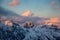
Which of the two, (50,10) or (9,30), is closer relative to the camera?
(9,30)

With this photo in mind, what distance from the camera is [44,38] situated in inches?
138

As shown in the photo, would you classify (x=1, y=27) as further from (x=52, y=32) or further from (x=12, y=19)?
(x=52, y=32)

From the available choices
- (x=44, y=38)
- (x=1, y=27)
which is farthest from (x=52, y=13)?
(x=1, y=27)

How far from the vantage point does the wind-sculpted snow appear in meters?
3.46

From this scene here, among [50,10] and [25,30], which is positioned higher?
[50,10]

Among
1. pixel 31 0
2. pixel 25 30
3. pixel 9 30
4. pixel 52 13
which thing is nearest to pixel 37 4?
pixel 31 0

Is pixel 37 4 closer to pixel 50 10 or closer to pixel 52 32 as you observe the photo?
pixel 50 10

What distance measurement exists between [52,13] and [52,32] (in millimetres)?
470

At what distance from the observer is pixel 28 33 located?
11.6ft

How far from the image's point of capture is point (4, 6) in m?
3.69

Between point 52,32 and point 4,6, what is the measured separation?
4.34 feet

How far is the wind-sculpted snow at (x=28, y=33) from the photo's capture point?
346 centimetres

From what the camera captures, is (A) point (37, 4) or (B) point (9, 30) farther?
(A) point (37, 4)

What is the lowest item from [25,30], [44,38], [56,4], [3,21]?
[44,38]
